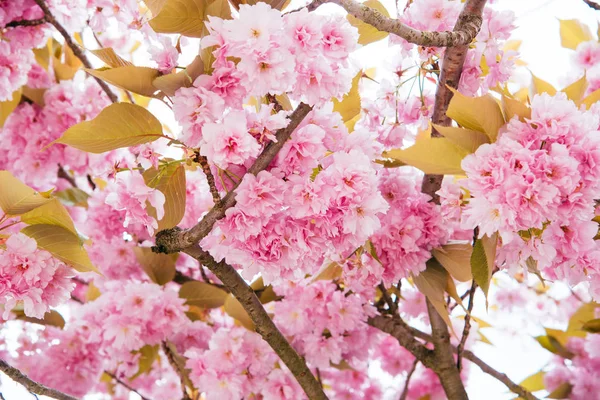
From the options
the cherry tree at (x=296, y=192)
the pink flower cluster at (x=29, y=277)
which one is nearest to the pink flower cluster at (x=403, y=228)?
the cherry tree at (x=296, y=192)

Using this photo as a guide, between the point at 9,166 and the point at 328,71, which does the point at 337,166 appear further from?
the point at 9,166

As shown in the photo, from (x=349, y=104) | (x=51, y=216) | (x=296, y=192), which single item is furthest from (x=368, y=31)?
(x=51, y=216)

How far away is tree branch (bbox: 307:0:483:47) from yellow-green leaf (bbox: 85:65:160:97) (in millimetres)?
249

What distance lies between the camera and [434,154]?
0.93 m

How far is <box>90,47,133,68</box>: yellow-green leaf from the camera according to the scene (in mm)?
892

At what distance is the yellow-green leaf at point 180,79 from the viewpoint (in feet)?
2.74

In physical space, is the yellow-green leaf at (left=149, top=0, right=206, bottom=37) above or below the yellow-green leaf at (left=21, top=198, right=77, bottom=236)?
above

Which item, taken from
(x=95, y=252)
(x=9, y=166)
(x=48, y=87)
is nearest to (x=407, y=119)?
(x=95, y=252)

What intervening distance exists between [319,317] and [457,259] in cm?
45

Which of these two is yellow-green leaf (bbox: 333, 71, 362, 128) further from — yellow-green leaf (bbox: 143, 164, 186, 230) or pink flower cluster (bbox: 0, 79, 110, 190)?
pink flower cluster (bbox: 0, 79, 110, 190)

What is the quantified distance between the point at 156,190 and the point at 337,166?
0.26 metres

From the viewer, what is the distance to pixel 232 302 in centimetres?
151

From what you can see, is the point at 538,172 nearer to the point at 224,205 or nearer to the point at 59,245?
the point at 224,205

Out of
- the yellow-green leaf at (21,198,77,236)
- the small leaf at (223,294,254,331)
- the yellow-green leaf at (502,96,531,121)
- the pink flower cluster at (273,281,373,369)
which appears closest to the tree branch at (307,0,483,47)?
the yellow-green leaf at (502,96,531,121)
